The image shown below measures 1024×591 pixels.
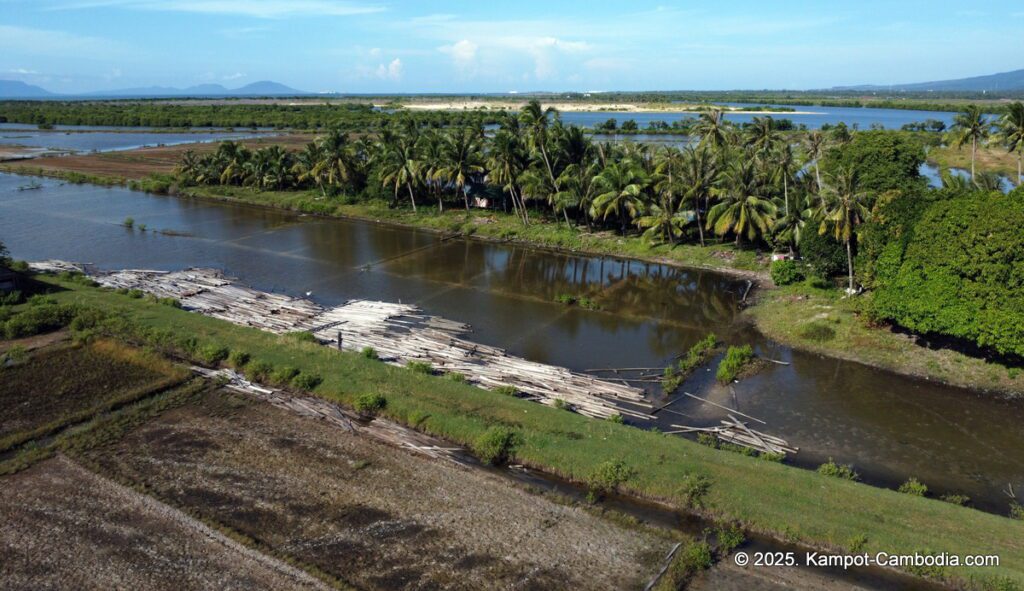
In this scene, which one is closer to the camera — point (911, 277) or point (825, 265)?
point (911, 277)

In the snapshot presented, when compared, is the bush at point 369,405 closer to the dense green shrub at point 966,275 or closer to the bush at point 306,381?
the bush at point 306,381

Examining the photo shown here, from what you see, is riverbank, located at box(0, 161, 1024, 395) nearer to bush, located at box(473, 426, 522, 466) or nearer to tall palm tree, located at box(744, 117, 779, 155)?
tall palm tree, located at box(744, 117, 779, 155)


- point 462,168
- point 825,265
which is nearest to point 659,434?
point 825,265

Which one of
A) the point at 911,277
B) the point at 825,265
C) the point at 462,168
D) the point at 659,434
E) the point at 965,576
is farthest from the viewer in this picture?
the point at 462,168

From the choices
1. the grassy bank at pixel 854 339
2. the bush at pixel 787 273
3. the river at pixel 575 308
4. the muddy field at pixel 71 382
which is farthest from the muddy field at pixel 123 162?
the grassy bank at pixel 854 339

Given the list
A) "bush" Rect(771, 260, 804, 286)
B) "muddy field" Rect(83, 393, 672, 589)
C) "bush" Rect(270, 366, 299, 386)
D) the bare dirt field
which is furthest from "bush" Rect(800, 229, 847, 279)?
the bare dirt field

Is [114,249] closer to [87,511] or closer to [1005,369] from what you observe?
[87,511]
